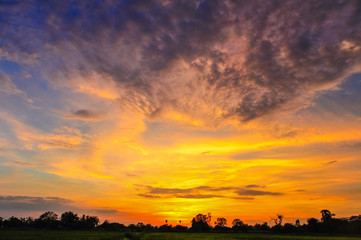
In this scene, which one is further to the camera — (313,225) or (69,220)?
(69,220)

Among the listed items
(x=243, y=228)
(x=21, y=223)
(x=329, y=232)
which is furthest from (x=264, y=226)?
(x=21, y=223)

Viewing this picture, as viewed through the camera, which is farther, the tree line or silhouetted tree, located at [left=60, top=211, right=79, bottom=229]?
silhouetted tree, located at [left=60, top=211, right=79, bottom=229]

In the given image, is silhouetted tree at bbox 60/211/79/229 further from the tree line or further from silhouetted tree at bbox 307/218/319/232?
silhouetted tree at bbox 307/218/319/232

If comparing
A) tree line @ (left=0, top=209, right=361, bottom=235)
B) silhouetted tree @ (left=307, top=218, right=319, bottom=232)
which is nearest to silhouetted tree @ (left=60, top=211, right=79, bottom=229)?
tree line @ (left=0, top=209, right=361, bottom=235)

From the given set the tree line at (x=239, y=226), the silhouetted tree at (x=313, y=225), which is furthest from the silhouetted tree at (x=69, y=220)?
the silhouetted tree at (x=313, y=225)

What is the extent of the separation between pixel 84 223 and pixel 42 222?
1091 inches

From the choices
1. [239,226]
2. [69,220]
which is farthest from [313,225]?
[69,220]

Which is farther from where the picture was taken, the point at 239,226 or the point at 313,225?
the point at 239,226

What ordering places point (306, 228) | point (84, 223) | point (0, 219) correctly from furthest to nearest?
point (84, 223) < point (0, 219) < point (306, 228)

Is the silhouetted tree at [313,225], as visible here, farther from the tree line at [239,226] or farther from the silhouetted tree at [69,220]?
the silhouetted tree at [69,220]

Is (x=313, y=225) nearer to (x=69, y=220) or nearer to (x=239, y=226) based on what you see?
(x=239, y=226)

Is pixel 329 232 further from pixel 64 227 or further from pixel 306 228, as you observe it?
pixel 64 227

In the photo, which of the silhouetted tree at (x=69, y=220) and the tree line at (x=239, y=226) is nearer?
the tree line at (x=239, y=226)

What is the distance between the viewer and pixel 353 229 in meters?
107
